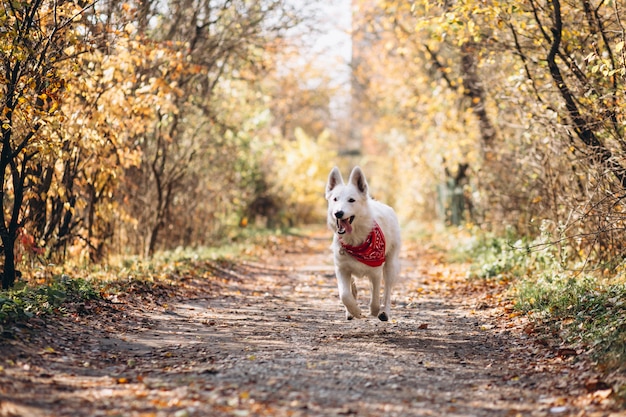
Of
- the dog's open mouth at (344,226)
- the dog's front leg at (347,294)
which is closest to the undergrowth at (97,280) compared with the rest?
the dog's front leg at (347,294)

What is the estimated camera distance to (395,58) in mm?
23250

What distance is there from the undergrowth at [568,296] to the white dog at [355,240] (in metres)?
1.72

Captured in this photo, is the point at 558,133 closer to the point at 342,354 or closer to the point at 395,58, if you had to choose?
the point at 342,354

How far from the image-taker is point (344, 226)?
7582 mm

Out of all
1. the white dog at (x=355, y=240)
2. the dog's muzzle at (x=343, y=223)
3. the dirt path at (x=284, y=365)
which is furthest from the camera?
the white dog at (x=355, y=240)

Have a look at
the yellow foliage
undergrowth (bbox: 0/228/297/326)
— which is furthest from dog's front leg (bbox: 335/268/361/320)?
the yellow foliage

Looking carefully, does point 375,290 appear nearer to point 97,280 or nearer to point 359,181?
point 359,181

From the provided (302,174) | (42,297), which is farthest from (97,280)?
(302,174)

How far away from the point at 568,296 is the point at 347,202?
9.36 feet

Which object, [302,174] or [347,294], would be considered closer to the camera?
[347,294]

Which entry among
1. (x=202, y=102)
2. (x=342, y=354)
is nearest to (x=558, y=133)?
(x=342, y=354)

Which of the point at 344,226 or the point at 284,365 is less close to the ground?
the point at 344,226

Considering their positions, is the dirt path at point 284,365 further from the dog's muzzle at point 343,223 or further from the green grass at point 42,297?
the dog's muzzle at point 343,223

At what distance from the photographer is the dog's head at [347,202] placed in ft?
24.5
